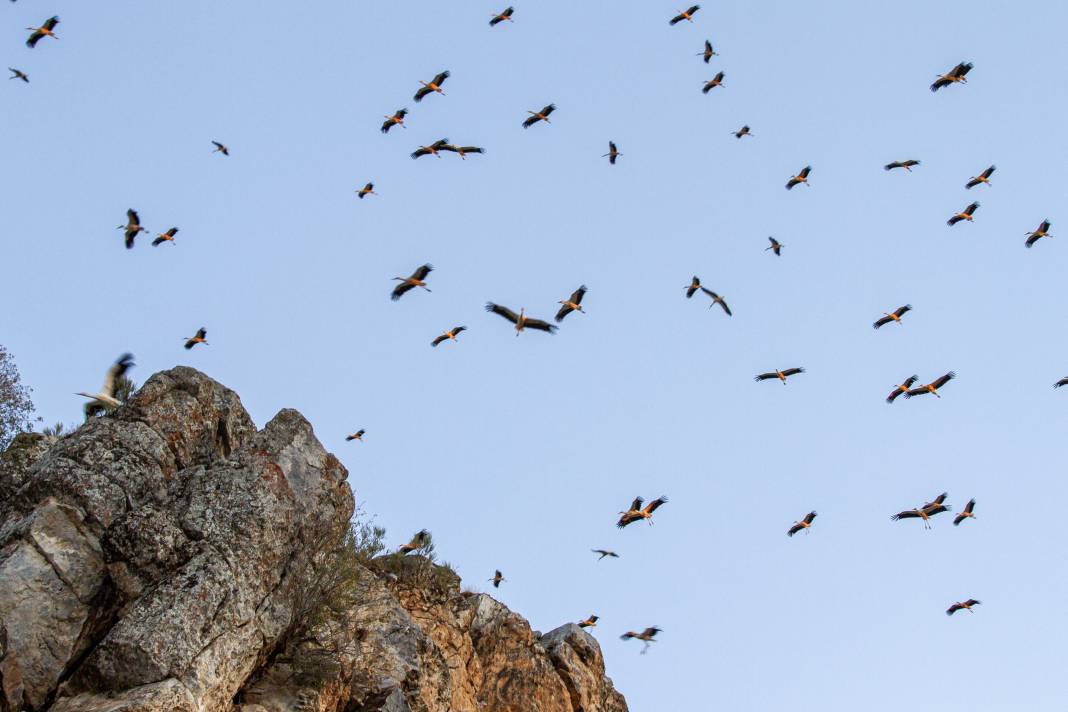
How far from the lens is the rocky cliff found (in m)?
20.5

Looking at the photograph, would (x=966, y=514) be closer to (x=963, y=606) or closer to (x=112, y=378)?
(x=963, y=606)

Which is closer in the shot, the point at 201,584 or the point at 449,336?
the point at 201,584

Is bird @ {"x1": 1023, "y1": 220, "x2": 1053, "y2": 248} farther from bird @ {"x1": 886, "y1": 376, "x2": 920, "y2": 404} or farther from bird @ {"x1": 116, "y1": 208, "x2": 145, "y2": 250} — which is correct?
bird @ {"x1": 116, "y1": 208, "x2": 145, "y2": 250}

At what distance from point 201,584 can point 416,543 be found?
906 cm

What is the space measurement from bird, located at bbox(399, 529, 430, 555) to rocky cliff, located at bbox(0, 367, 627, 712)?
51 centimetres

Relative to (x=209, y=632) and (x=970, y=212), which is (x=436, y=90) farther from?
(x=209, y=632)

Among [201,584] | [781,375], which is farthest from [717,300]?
[201,584]

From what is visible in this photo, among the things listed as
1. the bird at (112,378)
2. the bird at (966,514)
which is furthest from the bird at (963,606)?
the bird at (112,378)

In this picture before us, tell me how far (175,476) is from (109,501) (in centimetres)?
162

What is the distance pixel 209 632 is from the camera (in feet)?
69.8

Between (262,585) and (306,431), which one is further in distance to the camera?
(306,431)

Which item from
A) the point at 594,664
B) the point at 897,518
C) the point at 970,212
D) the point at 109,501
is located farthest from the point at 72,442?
the point at 970,212

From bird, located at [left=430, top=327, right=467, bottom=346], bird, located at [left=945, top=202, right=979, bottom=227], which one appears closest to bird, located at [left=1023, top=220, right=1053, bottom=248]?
bird, located at [left=945, top=202, right=979, bottom=227]

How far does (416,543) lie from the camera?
30.2m
